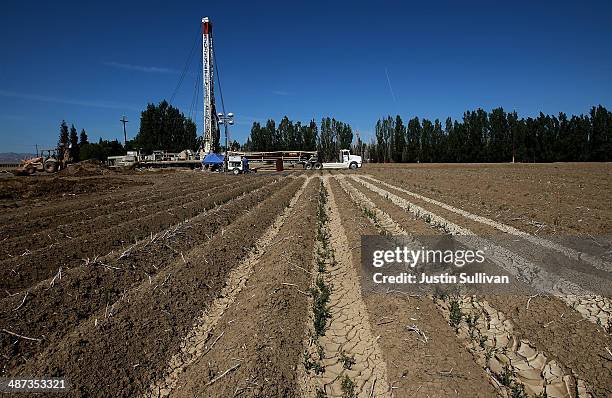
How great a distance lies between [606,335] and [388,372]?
2.34 metres

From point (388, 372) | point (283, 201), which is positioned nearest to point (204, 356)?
point (388, 372)

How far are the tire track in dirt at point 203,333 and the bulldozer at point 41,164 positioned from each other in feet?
117

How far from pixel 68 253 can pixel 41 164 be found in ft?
114

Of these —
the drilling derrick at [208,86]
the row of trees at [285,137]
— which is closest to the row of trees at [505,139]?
the row of trees at [285,137]

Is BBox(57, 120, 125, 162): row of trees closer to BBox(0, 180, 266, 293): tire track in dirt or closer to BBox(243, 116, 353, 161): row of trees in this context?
BBox(243, 116, 353, 161): row of trees

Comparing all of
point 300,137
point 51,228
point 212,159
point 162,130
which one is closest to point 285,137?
point 300,137

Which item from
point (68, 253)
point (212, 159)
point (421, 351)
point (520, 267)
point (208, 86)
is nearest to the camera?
point (421, 351)

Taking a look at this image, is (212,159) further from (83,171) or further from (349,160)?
(349,160)

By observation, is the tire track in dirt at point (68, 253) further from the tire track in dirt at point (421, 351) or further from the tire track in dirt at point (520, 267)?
the tire track in dirt at point (520, 267)

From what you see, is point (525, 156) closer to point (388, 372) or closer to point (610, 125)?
point (610, 125)

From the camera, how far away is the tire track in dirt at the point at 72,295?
406cm

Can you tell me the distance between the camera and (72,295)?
4.95 m

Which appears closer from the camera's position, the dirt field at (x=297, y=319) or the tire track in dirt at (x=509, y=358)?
the tire track in dirt at (x=509, y=358)

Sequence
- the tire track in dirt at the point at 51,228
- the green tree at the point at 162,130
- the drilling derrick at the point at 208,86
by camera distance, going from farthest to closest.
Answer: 1. the green tree at the point at 162,130
2. the drilling derrick at the point at 208,86
3. the tire track in dirt at the point at 51,228
